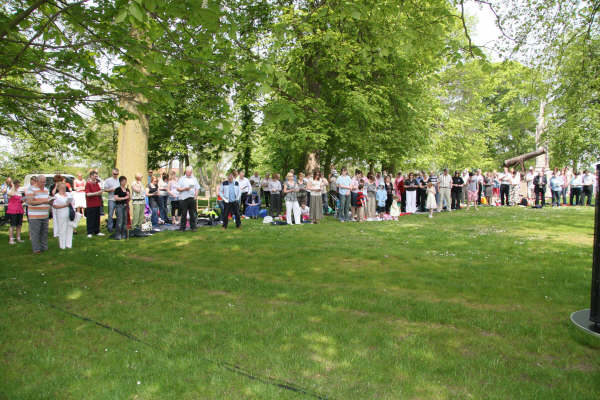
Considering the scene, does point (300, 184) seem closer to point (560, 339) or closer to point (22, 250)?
point (22, 250)

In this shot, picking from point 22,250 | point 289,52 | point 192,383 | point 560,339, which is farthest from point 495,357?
point 289,52

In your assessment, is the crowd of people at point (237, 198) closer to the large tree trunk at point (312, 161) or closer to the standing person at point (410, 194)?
the standing person at point (410, 194)

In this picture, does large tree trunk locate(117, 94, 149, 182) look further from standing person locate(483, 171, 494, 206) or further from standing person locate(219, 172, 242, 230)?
standing person locate(483, 171, 494, 206)

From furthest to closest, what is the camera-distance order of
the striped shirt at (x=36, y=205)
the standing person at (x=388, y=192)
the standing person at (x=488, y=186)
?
the standing person at (x=488, y=186) → the standing person at (x=388, y=192) → the striped shirt at (x=36, y=205)

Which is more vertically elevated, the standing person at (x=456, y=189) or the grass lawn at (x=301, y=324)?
the standing person at (x=456, y=189)

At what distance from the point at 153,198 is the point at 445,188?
549 inches

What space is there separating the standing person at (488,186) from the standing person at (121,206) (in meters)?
20.1

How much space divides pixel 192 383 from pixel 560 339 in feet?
13.4

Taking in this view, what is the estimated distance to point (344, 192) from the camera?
54.6ft

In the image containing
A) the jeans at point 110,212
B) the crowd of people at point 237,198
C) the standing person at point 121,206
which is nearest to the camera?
the crowd of people at point 237,198

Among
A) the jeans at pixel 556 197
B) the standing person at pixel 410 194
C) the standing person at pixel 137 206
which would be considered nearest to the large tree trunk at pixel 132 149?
the standing person at pixel 137 206

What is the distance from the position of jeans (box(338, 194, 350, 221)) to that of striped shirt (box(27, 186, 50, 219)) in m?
10.4

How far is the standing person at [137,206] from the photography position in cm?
1340

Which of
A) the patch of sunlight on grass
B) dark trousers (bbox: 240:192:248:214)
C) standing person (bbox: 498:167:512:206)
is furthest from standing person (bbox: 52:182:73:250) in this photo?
standing person (bbox: 498:167:512:206)
